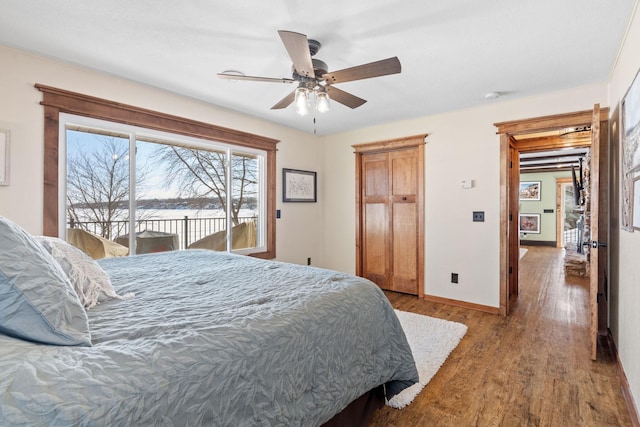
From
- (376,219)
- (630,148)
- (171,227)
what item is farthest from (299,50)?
(376,219)

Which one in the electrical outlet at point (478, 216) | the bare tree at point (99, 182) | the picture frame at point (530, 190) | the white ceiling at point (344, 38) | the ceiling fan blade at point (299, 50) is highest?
the white ceiling at point (344, 38)

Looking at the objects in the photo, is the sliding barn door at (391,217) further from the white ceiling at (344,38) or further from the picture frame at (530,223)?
the picture frame at (530,223)

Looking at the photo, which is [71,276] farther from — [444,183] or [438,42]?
[444,183]

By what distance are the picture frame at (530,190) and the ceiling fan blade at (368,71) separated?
904 centimetres

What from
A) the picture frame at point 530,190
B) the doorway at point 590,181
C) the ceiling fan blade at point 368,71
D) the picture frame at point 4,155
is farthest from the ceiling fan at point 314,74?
the picture frame at point 530,190

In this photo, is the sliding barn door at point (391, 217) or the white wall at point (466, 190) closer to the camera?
the white wall at point (466, 190)

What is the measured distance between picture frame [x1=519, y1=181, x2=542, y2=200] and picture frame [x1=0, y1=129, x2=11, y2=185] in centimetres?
1068

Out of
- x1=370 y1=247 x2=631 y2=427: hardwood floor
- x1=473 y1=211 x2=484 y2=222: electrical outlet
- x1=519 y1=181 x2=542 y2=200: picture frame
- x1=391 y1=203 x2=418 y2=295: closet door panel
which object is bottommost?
x1=370 y1=247 x2=631 y2=427: hardwood floor

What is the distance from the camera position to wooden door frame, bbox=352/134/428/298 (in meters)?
3.93

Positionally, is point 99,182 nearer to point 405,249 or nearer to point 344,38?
point 344,38

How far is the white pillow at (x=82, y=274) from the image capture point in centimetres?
121

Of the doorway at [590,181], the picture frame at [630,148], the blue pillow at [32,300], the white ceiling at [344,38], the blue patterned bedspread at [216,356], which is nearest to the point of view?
the blue patterned bedspread at [216,356]

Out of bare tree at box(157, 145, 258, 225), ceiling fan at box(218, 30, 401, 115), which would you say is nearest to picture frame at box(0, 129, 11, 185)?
bare tree at box(157, 145, 258, 225)

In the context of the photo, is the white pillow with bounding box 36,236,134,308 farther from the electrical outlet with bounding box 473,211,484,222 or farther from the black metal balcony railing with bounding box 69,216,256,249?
the electrical outlet with bounding box 473,211,484,222
